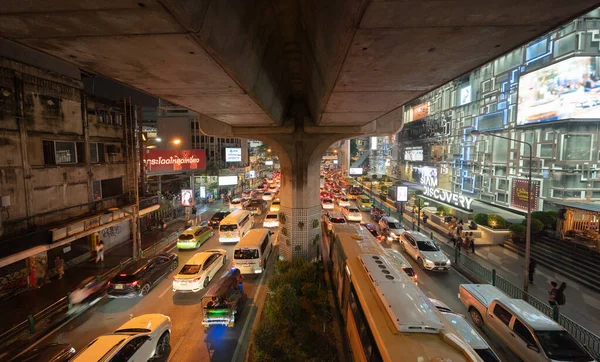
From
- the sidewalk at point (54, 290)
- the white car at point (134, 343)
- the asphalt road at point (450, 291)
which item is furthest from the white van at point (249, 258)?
the asphalt road at point (450, 291)

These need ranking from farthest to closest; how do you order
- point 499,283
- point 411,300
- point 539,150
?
point 539,150
point 499,283
point 411,300

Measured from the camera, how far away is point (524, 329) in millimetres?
8117

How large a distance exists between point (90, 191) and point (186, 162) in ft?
33.8

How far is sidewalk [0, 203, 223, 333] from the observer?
10.9m

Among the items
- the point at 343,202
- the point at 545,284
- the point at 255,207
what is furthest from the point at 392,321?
the point at 255,207

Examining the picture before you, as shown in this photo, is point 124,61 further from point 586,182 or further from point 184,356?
point 586,182

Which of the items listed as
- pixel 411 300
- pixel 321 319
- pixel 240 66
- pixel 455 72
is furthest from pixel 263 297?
pixel 455 72

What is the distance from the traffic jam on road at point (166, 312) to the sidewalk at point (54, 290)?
4.95 ft

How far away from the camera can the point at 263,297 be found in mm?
12344

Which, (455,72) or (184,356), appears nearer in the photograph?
(455,72)

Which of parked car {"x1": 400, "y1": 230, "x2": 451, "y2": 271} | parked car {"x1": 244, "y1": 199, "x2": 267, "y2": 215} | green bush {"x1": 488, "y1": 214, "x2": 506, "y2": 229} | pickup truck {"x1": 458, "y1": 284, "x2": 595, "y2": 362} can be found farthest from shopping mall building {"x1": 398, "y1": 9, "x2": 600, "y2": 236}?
parked car {"x1": 244, "y1": 199, "x2": 267, "y2": 215}

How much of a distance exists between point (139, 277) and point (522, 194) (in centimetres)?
2744

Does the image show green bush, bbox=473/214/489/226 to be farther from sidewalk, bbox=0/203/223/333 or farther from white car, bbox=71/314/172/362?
sidewalk, bbox=0/203/223/333

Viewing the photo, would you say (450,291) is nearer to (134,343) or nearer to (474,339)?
(474,339)
